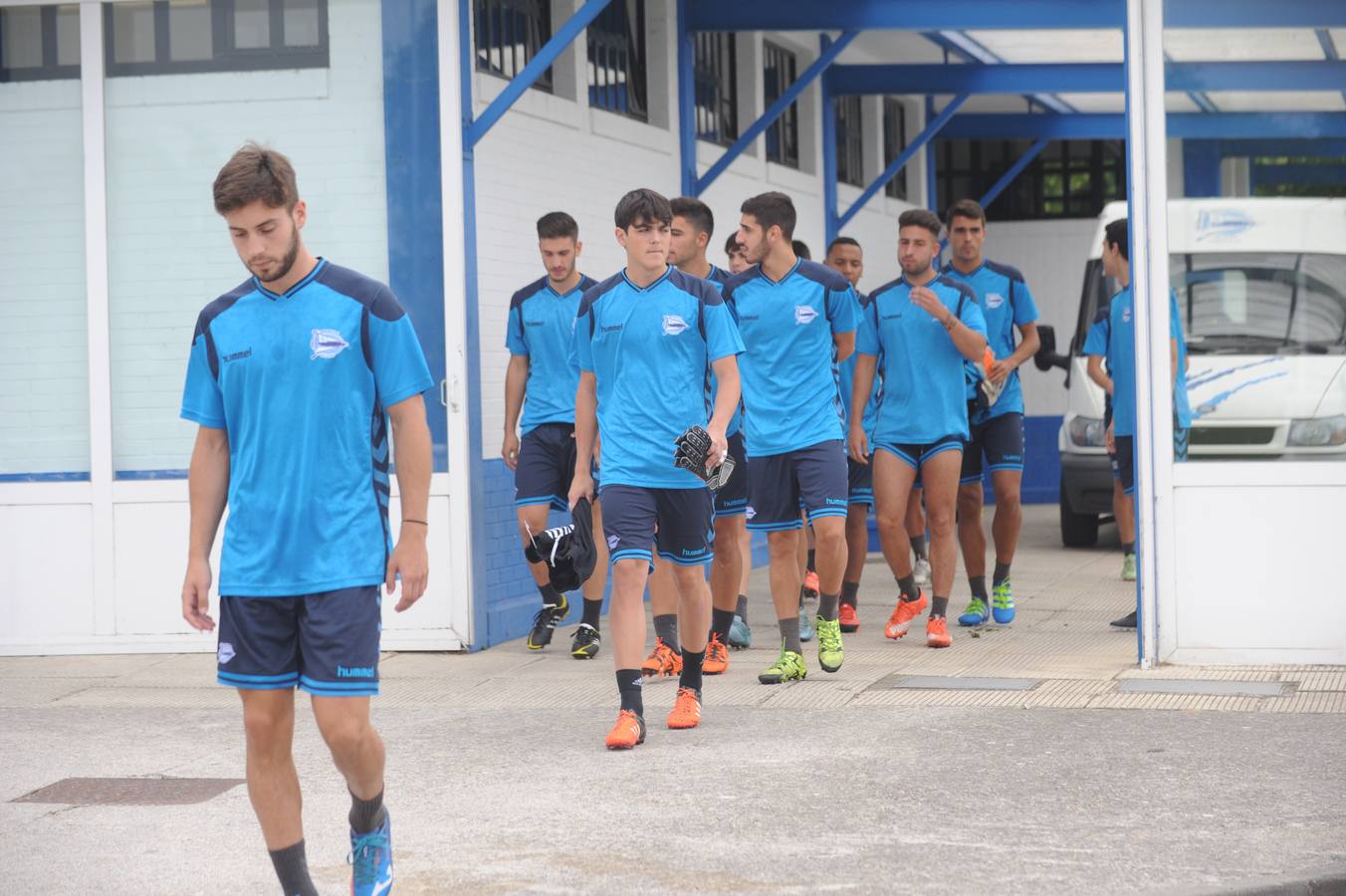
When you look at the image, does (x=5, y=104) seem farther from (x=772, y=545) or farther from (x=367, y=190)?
(x=772, y=545)

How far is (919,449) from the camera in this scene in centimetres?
977

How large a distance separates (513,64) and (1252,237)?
4518mm

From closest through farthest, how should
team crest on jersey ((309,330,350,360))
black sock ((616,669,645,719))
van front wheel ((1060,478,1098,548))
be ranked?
team crest on jersey ((309,330,350,360)) → black sock ((616,669,645,719)) → van front wheel ((1060,478,1098,548))

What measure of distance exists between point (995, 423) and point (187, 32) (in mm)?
4648

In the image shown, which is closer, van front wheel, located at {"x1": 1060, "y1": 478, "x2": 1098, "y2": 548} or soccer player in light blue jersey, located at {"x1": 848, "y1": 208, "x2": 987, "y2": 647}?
soccer player in light blue jersey, located at {"x1": 848, "y1": 208, "x2": 987, "y2": 647}

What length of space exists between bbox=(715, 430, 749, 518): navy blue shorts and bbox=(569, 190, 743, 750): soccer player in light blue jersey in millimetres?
1335

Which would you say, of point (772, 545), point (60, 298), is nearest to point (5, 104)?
point (60, 298)

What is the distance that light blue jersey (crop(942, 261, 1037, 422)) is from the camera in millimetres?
10701

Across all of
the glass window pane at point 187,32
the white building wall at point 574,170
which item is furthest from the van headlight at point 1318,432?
the glass window pane at point 187,32

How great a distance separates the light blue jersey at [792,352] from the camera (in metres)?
8.48

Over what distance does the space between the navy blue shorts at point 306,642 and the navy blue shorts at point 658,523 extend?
2548 mm

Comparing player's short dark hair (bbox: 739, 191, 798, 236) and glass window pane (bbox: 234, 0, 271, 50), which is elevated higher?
glass window pane (bbox: 234, 0, 271, 50)

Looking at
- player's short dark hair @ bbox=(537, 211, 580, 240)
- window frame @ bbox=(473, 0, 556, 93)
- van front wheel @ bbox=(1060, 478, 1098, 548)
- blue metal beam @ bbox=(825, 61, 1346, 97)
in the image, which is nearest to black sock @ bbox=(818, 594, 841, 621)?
player's short dark hair @ bbox=(537, 211, 580, 240)

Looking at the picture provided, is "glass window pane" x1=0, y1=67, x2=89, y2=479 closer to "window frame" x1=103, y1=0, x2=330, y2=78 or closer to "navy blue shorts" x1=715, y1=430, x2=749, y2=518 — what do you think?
"window frame" x1=103, y1=0, x2=330, y2=78
